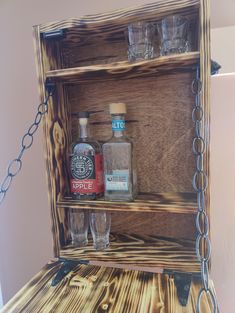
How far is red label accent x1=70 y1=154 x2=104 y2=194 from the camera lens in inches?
33.8

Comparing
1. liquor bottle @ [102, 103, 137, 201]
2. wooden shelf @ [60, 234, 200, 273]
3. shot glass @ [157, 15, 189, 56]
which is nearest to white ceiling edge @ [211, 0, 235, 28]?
shot glass @ [157, 15, 189, 56]

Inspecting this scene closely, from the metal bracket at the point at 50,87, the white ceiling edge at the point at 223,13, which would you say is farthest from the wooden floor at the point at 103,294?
the white ceiling edge at the point at 223,13

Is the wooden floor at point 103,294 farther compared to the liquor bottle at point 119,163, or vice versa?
the liquor bottle at point 119,163

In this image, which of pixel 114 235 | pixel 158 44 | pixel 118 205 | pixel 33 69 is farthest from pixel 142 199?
pixel 33 69

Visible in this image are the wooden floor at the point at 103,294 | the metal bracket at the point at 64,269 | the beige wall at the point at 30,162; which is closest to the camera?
the wooden floor at the point at 103,294

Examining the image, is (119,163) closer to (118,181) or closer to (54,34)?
(118,181)

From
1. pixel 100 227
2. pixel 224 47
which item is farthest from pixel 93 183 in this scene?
pixel 224 47

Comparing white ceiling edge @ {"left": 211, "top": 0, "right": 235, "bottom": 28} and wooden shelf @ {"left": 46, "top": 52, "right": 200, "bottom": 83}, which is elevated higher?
white ceiling edge @ {"left": 211, "top": 0, "right": 235, "bottom": 28}

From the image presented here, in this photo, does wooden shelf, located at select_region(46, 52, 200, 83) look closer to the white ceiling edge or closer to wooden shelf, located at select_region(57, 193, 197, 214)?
the white ceiling edge

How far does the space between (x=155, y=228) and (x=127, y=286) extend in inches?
10.1

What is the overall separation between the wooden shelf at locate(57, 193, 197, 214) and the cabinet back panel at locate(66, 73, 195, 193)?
0.06 m

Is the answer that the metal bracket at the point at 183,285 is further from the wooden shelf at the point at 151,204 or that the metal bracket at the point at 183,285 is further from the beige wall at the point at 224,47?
the beige wall at the point at 224,47

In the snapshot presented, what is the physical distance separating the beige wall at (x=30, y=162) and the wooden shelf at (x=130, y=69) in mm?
213

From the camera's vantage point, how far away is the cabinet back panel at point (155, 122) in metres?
0.87
